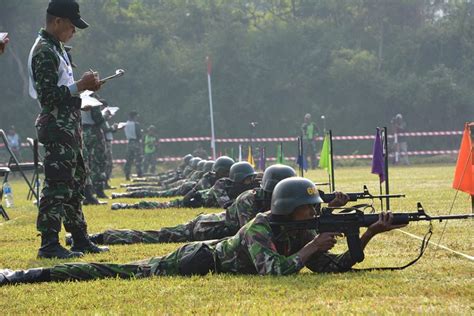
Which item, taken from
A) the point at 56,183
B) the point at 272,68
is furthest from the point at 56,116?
the point at 272,68

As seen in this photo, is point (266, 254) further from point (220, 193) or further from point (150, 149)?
point (150, 149)

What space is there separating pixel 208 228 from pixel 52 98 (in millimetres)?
2073

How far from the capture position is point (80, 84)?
350 inches

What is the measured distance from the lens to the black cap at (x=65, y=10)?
9.05 meters

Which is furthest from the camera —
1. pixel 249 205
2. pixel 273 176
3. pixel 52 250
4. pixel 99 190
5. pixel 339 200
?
pixel 99 190

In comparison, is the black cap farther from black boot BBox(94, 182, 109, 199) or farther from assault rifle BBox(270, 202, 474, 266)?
black boot BBox(94, 182, 109, 199)

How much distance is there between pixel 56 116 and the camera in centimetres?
906

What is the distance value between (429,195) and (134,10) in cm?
3767

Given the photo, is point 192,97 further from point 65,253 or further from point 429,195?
point 65,253

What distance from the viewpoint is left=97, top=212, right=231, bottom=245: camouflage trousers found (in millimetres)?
9852

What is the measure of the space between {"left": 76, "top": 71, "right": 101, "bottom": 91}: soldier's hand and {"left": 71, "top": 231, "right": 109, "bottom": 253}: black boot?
1444 mm

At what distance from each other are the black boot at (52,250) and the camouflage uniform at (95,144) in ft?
29.5

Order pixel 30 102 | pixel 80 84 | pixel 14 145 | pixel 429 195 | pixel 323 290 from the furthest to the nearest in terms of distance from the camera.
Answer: pixel 30 102 < pixel 14 145 < pixel 429 195 < pixel 80 84 < pixel 323 290

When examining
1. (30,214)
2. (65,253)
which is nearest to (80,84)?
(65,253)
